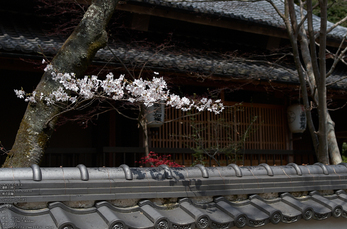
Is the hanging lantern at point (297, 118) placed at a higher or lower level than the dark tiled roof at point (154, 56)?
lower

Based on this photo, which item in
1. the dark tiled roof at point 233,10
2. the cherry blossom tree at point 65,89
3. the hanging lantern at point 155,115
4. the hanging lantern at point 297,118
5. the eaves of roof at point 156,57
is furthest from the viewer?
the hanging lantern at point 297,118

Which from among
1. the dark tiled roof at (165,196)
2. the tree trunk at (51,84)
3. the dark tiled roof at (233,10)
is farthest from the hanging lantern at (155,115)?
the dark tiled roof at (165,196)

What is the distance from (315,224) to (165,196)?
1579mm

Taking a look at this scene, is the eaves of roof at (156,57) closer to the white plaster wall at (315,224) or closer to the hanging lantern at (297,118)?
the hanging lantern at (297,118)

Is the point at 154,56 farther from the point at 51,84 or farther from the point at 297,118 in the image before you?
the point at 297,118

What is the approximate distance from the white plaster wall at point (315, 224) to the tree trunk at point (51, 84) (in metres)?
2.97

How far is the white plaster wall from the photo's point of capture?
331 cm

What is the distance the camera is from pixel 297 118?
9727 millimetres

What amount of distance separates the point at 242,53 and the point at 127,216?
29.2 ft

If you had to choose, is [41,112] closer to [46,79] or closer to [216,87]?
[46,79]

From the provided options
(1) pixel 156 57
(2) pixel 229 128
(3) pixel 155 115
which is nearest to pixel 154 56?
(1) pixel 156 57

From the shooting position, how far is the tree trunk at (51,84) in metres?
4.63

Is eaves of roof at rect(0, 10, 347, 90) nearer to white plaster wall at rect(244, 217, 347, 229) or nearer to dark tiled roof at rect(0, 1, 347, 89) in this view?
dark tiled roof at rect(0, 1, 347, 89)

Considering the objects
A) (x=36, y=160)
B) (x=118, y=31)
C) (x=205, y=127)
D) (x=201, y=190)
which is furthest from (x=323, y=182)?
(x=118, y=31)
